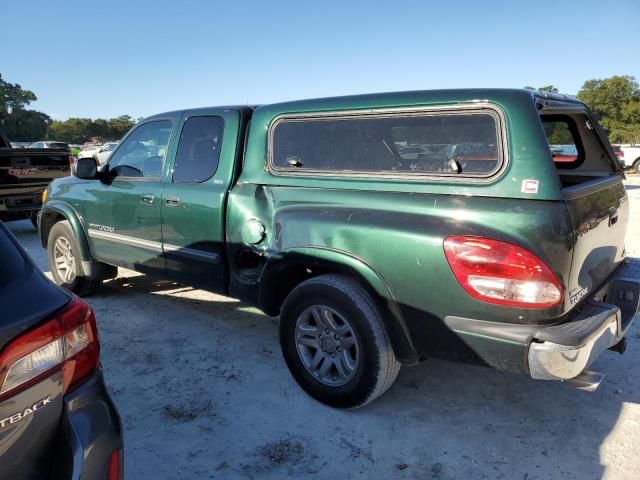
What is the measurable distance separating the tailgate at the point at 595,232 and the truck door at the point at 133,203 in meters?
3.10

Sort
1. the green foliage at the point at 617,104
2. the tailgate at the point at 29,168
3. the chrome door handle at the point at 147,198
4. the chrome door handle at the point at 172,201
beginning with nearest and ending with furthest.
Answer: the chrome door handle at the point at 172,201 → the chrome door handle at the point at 147,198 → the tailgate at the point at 29,168 → the green foliage at the point at 617,104

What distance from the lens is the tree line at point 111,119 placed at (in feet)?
123

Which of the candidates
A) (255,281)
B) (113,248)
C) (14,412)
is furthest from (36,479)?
(113,248)

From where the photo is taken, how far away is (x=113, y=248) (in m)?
4.65

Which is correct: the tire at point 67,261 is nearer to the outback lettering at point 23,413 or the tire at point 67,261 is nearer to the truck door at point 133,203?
the truck door at point 133,203

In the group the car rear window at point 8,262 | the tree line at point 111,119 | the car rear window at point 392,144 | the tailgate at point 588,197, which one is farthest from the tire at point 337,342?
the tree line at point 111,119

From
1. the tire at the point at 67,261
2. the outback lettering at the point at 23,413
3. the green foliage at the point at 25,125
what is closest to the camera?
the outback lettering at the point at 23,413

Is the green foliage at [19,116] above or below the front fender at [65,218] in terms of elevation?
above

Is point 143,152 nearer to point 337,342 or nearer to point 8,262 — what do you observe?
point 337,342

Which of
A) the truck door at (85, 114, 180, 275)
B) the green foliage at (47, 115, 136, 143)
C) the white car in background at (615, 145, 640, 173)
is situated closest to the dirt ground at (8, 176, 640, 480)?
the truck door at (85, 114, 180, 275)

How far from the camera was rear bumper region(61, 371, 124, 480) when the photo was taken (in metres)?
1.57

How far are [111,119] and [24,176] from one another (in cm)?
9063

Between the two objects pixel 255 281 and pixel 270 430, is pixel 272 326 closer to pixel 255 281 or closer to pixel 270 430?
pixel 255 281

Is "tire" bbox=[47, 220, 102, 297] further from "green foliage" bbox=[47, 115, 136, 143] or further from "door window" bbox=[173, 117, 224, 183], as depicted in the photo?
"green foliage" bbox=[47, 115, 136, 143]
